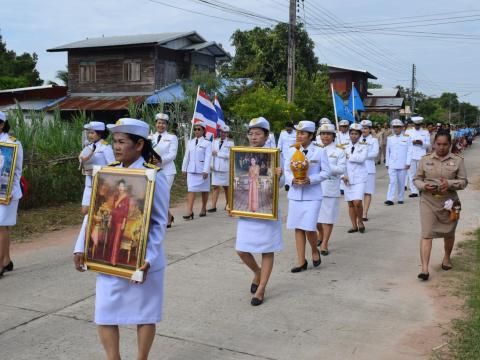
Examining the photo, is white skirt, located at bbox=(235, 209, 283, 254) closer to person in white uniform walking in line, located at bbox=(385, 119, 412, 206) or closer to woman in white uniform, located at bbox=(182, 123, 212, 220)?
woman in white uniform, located at bbox=(182, 123, 212, 220)

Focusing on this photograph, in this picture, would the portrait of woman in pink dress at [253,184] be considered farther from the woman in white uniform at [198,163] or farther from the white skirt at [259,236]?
the woman in white uniform at [198,163]

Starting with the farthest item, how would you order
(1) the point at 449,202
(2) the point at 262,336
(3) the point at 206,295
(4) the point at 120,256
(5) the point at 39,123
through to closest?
(5) the point at 39,123, (1) the point at 449,202, (3) the point at 206,295, (2) the point at 262,336, (4) the point at 120,256

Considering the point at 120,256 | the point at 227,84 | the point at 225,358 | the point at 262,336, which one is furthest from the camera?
the point at 227,84

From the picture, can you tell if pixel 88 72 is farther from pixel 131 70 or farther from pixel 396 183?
pixel 396 183

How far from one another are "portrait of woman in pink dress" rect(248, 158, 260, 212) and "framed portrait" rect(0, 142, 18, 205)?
260 cm

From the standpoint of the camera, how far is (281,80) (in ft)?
107

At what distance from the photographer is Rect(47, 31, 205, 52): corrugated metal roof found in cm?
2980

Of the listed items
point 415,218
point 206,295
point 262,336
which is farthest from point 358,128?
point 262,336

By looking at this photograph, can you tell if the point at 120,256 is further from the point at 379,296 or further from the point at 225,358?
the point at 379,296

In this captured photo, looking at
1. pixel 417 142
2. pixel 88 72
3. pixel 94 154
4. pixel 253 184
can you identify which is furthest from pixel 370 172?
pixel 88 72

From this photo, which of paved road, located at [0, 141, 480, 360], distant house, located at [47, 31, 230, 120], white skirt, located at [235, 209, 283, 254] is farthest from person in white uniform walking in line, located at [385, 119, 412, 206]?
distant house, located at [47, 31, 230, 120]

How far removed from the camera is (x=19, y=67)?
44.0m

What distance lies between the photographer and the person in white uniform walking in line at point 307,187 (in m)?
6.55

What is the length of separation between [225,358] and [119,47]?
28.6 m
